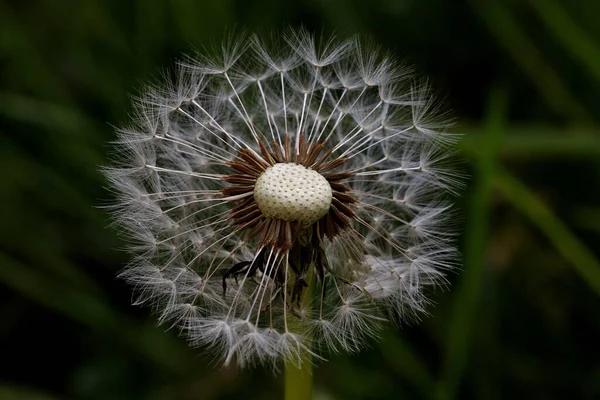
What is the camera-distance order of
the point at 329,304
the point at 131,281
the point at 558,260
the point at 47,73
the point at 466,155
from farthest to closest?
the point at 47,73
the point at 558,260
the point at 466,155
the point at 329,304
the point at 131,281

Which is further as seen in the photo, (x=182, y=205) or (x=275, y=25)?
(x=275, y=25)

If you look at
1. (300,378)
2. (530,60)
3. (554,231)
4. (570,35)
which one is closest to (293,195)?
(300,378)

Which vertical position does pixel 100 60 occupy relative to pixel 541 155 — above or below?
above

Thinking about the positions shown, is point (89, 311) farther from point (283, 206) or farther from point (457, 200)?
point (283, 206)

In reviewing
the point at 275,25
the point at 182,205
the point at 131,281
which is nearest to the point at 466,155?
the point at 275,25

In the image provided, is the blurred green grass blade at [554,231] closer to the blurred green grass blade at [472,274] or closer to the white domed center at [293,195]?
the blurred green grass blade at [472,274]

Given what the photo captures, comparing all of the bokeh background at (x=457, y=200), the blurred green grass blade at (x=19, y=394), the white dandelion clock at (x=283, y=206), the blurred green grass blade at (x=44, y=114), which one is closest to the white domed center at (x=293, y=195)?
the white dandelion clock at (x=283, y=206)

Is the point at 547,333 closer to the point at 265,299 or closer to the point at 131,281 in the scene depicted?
the point at 265,299
